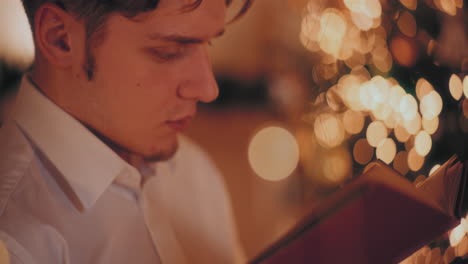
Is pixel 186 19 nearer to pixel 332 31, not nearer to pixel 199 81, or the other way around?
pixel 199 81

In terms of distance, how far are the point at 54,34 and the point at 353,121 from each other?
44cm

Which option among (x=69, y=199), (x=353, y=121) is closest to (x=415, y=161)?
(x=353, y=121)

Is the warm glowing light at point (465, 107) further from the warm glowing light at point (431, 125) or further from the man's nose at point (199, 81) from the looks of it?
the man's nose at point (199, 81)

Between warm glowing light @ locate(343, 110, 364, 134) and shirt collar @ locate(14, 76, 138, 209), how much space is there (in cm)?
36

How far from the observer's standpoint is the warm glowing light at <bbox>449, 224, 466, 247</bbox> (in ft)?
1.98

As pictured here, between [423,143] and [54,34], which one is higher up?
[54,34]

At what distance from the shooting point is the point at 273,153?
901 millimetres

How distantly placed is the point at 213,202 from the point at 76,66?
0.36 metres

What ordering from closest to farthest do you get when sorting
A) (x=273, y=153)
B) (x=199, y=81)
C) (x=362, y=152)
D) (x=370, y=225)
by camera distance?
1. (x=370, y=225)
2. (x=199, y=81)
3. (x=362, y=152)
4. (x=273, y=153)

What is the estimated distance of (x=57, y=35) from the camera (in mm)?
534

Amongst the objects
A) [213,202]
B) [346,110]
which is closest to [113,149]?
[213,202]

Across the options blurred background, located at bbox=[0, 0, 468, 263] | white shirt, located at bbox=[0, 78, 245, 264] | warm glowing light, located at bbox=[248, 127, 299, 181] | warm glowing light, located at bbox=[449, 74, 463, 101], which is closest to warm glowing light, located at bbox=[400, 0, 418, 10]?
blurred background, located at bbox=[0, 0, 468, 263]

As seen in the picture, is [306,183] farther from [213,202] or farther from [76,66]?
[76,66]

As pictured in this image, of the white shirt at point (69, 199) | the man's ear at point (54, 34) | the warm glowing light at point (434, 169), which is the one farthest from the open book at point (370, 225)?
the man's ear at point (54, 34)
